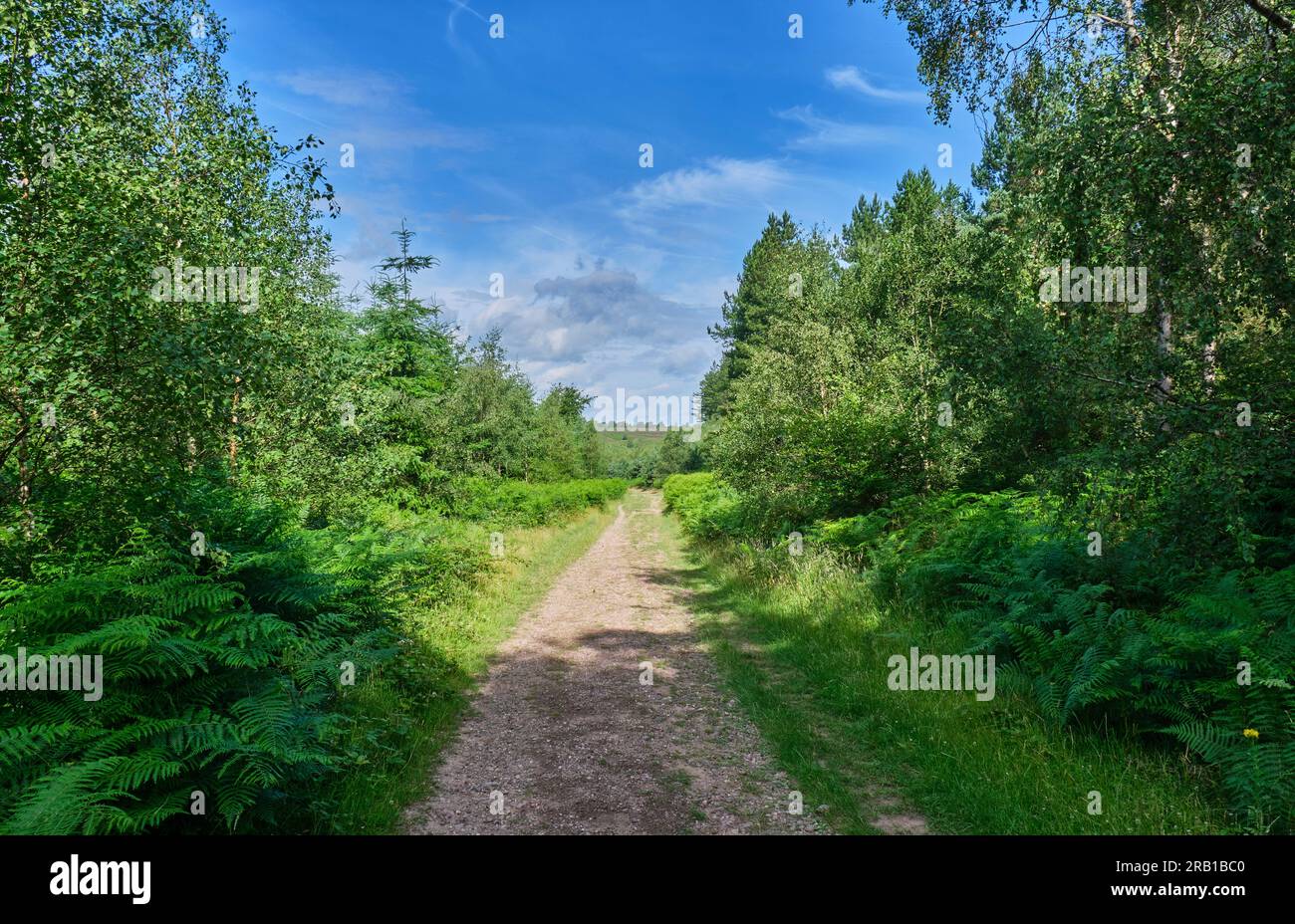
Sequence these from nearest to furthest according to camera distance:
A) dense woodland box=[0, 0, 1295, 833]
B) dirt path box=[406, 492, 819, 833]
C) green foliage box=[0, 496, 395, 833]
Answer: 1. green foliage box=[0, 496, 395, 833]
2. dense woodland box=[0, 0, 1295, 833]
3. dirt path box=[406, 492, 819, 833]

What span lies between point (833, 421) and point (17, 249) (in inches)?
543

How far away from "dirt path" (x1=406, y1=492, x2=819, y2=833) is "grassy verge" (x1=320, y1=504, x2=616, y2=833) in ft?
0.79

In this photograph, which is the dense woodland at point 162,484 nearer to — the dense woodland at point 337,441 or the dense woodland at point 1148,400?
the dense woodland at point 337,441

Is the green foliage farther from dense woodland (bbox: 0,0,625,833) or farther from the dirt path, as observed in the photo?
the dirt path

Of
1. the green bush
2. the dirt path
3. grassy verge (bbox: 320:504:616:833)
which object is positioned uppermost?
the green bush

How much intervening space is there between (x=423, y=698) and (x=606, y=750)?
8.34 feet

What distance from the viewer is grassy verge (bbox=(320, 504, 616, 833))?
5.19 m

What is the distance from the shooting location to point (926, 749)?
19.5 feet

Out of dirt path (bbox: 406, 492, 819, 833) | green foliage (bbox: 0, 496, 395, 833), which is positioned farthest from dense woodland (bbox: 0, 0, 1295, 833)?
dirt path (bbox: 406, 492, 819, 833)

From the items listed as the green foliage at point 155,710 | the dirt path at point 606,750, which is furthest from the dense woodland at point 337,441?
the dirt path at point 606,750

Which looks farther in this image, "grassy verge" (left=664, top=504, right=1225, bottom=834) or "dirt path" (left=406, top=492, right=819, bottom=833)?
"dirt path" (left=406, top=492, right=819, bottom=833)

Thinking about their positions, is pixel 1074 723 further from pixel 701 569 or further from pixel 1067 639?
pixel 701 569
